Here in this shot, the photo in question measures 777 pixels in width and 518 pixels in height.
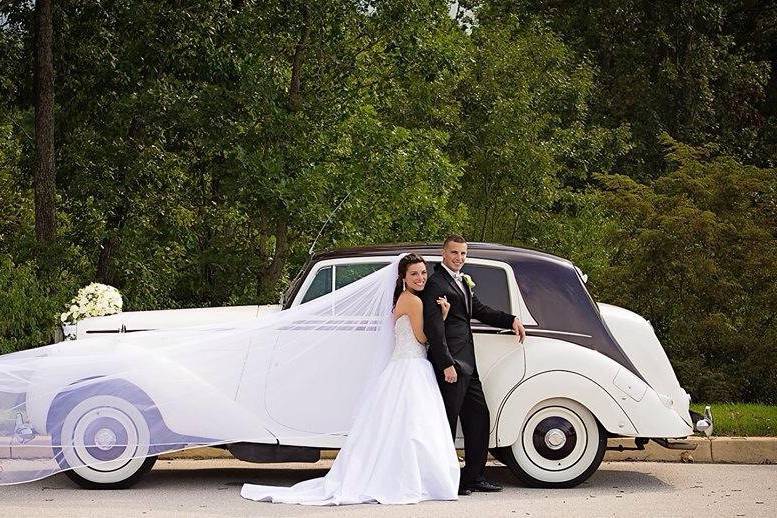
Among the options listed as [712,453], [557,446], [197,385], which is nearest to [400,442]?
[557,446]

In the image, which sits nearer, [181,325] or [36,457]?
[36,457]

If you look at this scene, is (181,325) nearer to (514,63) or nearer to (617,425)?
(617,425)

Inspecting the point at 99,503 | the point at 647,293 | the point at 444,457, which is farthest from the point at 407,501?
the point at 647,293

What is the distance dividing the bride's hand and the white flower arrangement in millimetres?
2990

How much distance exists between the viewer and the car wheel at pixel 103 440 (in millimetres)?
11242

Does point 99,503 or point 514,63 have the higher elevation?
point 514,63

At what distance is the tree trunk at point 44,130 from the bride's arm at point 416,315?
34.7 ft

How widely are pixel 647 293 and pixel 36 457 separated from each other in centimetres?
1016

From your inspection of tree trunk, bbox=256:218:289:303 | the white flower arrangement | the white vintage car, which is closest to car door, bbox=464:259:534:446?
the white vintage car

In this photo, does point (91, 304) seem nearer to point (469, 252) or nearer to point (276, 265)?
point (469, 252)

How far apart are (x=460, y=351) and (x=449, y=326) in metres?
0.21

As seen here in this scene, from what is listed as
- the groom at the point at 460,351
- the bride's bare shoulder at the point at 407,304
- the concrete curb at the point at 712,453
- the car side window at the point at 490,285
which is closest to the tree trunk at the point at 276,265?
the concrete curb at the point at 712,453

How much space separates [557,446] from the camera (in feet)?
38.2

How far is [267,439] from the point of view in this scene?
11383 mm
